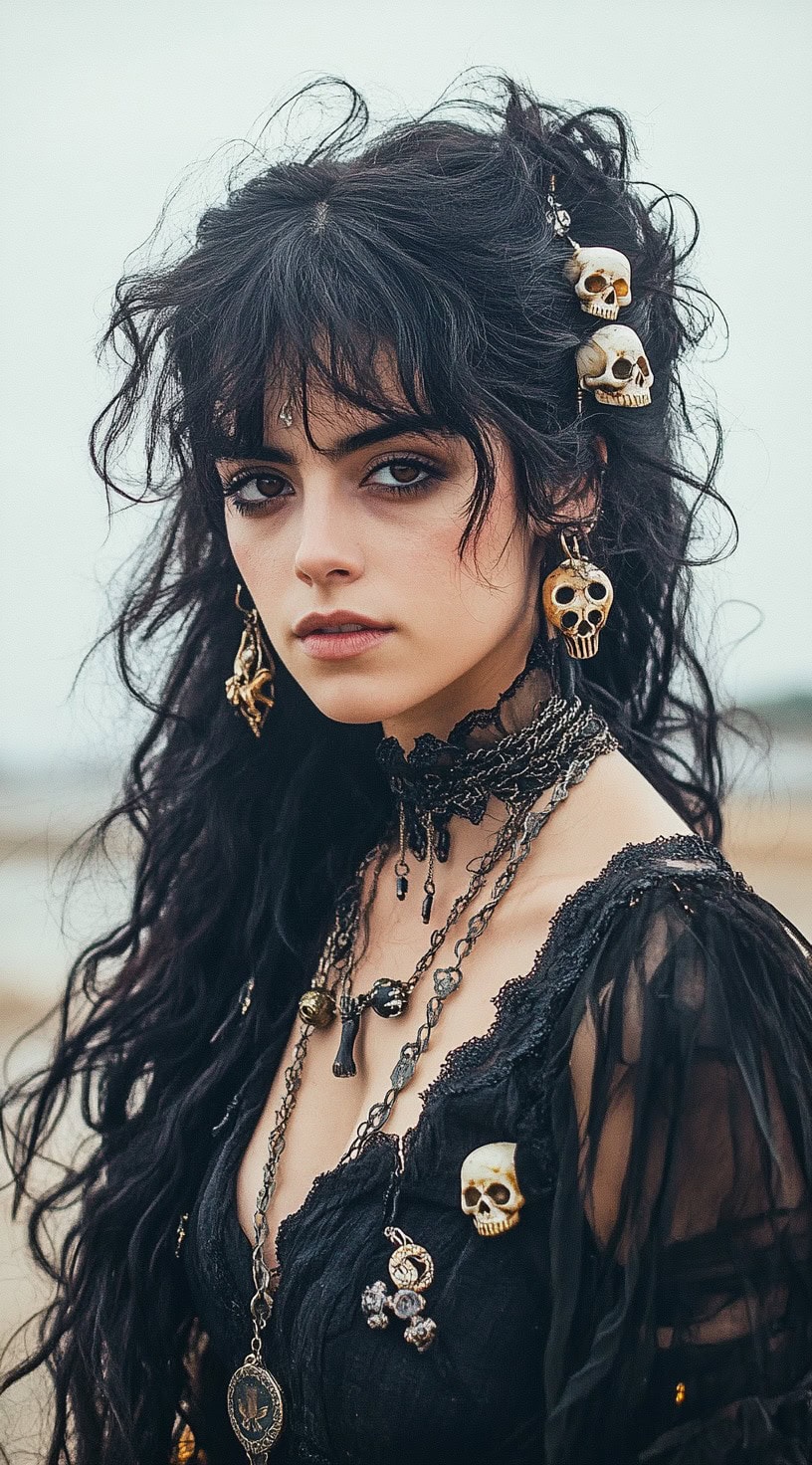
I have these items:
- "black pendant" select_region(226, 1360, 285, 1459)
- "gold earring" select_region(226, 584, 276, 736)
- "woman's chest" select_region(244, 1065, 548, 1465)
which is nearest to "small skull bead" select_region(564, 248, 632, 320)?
"gold earring" select_region(226, 584, 276, 736)

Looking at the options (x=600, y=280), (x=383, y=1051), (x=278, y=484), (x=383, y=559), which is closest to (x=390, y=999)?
(x=383, y=1051)

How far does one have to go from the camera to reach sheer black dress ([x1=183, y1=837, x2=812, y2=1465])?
129cm

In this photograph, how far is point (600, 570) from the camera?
170cm

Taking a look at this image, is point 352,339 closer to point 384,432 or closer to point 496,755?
point 384,432

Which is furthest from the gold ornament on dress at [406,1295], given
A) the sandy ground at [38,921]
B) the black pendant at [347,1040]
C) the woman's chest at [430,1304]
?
the sandy ground at [38,921]

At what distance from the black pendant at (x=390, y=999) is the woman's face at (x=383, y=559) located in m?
0.32

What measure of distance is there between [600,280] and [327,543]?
47cm

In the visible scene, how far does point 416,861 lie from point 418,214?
786 millimetres

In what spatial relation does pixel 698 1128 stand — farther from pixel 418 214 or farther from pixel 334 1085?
pixel 418 214

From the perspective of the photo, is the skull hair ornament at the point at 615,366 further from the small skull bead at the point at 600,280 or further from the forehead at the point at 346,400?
the forehead at the point at 346,400

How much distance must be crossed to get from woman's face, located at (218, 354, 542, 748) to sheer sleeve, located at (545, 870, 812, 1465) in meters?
0.40

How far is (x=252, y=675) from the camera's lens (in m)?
2.04

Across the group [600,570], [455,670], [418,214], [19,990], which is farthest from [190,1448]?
[19,990]

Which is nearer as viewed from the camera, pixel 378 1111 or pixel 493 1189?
pixel 493 1189
